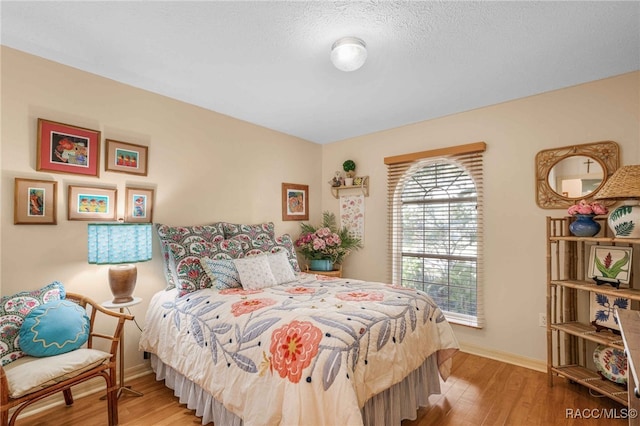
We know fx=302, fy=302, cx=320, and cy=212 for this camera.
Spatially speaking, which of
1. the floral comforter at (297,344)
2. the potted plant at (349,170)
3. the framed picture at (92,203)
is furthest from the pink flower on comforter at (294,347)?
the potted plant at (349,170)

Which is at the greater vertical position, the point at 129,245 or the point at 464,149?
the point at 464,149

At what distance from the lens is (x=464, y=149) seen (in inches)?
122

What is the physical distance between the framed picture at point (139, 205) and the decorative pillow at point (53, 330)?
0.79 meters

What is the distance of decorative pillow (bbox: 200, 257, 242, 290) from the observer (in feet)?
8.08

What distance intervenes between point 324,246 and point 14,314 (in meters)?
2.67

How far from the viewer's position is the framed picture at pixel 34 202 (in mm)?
2020

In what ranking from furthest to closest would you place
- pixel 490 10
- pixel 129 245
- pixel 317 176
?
1. pixel 317 176
2. pixel 129 245
3. pixel 490 10

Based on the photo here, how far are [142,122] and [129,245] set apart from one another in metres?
1.14

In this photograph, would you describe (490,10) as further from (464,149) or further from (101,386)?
(101,386)

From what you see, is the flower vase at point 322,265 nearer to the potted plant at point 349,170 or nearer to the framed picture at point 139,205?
the potted plant at point 349,170

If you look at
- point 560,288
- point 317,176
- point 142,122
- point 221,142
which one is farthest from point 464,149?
point 142,122

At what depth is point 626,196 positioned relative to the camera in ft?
6.46

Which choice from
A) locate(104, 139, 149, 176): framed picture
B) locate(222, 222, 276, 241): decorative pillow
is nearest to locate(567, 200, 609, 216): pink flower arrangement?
locate(222, 222, 276, 241): decorative pillow

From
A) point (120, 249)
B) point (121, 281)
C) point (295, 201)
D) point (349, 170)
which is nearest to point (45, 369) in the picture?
point (121, 281)
